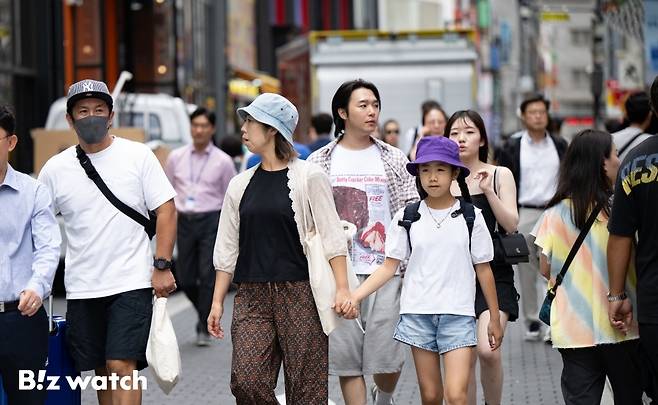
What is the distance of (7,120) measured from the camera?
21.6ft

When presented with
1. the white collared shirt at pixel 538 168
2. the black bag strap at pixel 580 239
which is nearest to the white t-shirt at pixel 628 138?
the white collared shirt at pixel 538 168

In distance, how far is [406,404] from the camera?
365 inches

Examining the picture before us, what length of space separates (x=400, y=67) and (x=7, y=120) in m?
15.2

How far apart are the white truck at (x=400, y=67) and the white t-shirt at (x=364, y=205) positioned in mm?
13246

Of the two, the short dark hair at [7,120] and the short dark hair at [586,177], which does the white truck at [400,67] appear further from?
the short dark hair at [7,120]

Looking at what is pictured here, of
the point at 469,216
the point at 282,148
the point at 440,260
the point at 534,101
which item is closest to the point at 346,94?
the point at 282,148

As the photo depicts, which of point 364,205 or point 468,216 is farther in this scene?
point 364,205

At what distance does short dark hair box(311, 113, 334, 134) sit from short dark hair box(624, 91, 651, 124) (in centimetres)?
445

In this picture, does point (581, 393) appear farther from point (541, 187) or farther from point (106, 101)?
point (541, 187)

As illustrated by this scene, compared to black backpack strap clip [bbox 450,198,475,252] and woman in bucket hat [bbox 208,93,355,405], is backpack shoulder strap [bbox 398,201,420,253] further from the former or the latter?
woman in bucket hat [bbox 208,93,355,405]

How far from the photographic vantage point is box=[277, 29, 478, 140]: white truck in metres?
21.1

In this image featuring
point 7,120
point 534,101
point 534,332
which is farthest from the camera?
point 534,332

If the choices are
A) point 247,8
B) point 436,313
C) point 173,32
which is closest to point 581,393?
point 436,313

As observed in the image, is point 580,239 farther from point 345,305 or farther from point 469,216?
point 345,305
